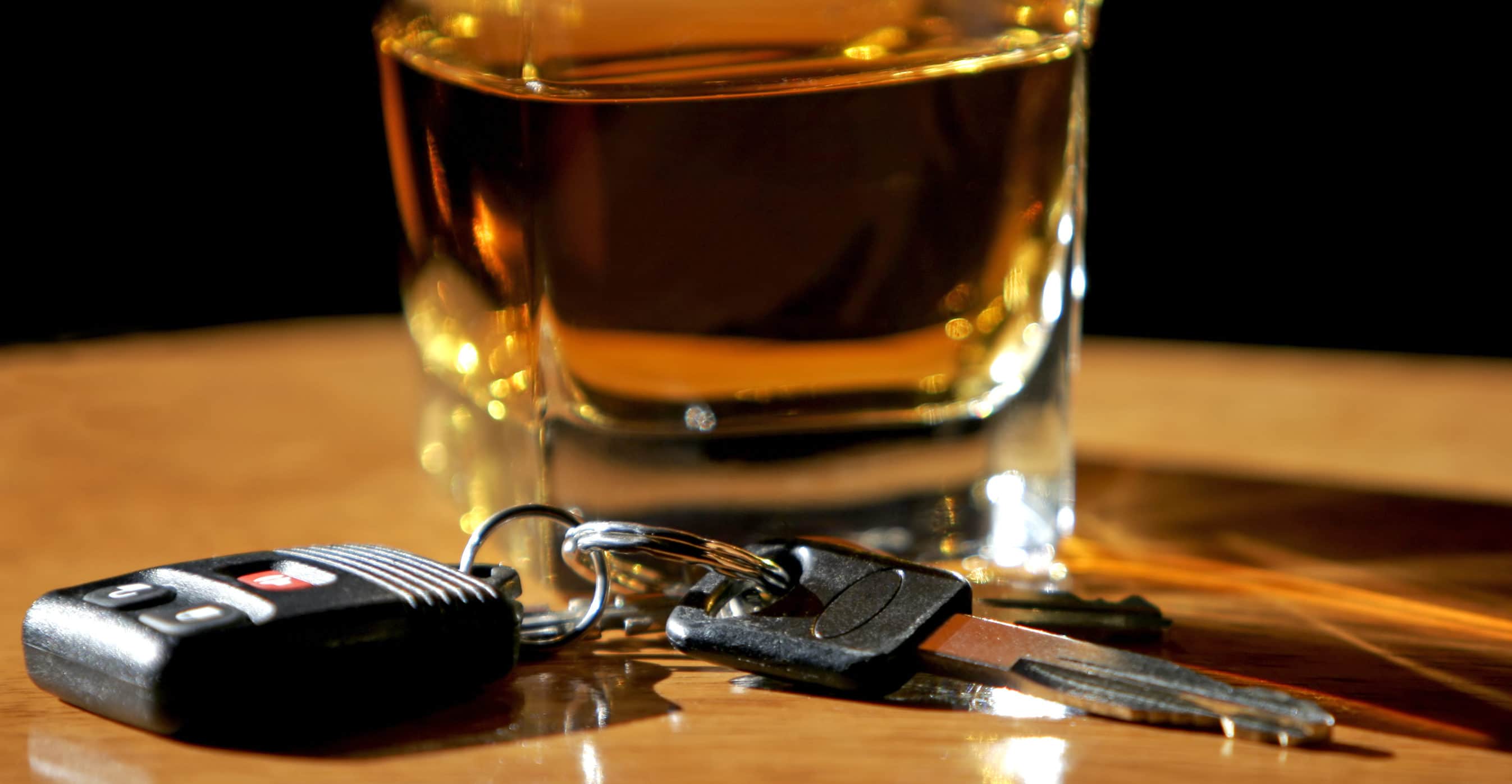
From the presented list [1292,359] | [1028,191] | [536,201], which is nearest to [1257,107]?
[1292,359]

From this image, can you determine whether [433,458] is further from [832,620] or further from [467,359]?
[832,620]

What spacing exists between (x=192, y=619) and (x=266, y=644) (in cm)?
2

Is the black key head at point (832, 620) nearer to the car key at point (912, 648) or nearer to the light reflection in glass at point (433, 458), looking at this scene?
the car key at point (912, 648)

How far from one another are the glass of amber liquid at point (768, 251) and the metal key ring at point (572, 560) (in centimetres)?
5

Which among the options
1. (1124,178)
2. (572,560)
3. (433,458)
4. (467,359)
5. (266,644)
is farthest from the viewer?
(1124,178)

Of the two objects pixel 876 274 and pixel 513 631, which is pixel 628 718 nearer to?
pixel 513 631

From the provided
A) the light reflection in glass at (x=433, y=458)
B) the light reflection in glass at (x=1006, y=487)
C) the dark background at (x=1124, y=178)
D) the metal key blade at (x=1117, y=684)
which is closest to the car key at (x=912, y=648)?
the metal key blade at (x=1117, y=684)

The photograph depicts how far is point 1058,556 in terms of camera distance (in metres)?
0.56

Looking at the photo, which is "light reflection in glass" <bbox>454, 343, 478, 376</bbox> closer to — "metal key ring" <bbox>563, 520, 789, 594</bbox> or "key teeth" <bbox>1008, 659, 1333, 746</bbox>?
"metal key ring" <bbox>563, 520, 789, 594</bbox>

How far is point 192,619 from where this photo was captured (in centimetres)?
36

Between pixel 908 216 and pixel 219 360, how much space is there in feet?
2.02

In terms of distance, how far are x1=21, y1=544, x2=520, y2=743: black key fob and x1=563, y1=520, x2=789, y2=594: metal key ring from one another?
0.04 metres

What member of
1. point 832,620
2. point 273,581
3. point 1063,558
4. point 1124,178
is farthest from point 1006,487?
point 1124,178

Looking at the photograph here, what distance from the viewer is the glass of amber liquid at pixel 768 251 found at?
0.49 m
